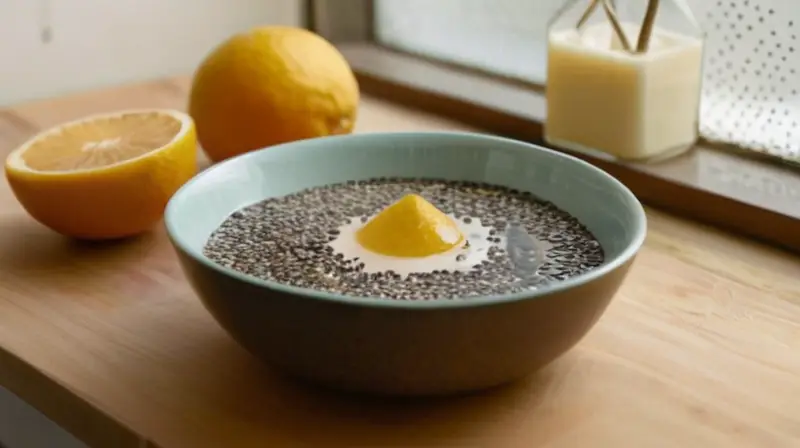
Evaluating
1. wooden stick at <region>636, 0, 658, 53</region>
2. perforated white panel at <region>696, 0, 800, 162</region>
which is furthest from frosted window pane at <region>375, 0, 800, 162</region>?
wooden stick at <region>636, 0, 658, 53</region>

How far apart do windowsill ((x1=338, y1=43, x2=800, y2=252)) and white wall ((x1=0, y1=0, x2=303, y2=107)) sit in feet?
0.54

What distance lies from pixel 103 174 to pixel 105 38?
0.43 m

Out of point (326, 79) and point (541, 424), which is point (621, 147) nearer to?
point (326, 79)

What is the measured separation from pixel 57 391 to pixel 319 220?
0.19 metres

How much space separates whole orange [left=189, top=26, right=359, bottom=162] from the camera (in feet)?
2.68

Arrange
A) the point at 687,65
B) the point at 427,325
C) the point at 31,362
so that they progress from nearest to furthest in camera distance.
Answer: the point at 427,325 < the point at 31,362 < the point at 687,65

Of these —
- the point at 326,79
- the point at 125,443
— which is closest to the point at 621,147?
the point at 326,79

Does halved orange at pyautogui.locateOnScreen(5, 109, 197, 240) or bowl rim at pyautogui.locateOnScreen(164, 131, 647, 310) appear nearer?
bowl rim at pyautogui.locateOnScreen(164, 131, 647, 310)

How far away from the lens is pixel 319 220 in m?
0.66

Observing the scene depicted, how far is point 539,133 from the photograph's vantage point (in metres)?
0.94

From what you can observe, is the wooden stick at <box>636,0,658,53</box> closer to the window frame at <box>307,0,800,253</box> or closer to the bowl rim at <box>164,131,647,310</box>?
the window frame at <box>307,0,800,253</box>

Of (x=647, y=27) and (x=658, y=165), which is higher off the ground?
(x=647, y=27)

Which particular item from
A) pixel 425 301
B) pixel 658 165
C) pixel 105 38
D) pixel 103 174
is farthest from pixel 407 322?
pixel 105 38

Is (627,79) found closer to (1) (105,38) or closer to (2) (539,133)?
(2) (539,133)
